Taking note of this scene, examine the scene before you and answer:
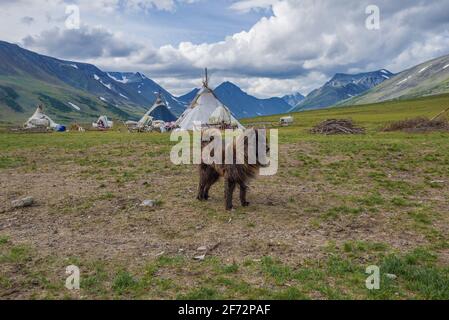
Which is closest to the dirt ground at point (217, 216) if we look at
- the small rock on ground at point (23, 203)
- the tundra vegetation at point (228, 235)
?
the tundra vegetation at point (228, 235)

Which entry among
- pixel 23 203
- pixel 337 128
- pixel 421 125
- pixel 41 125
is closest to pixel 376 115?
pixel 337 128

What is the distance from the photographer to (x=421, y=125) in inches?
1436

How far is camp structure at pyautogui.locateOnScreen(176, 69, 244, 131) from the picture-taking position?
42.8m

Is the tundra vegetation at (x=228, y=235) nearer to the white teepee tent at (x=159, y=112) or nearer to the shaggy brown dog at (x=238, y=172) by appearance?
the shaggy brown dog at (x=238, y=172)

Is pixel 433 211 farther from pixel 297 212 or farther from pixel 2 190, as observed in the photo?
pixel 2 190

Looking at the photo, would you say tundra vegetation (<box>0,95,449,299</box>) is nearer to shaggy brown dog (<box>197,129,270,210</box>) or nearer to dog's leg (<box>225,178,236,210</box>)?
dog's leg (<box>225,178,236,210</box>)

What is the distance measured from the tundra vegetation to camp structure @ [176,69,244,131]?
2637cm

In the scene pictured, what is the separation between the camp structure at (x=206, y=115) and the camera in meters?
42.8

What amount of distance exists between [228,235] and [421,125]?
112 ft
